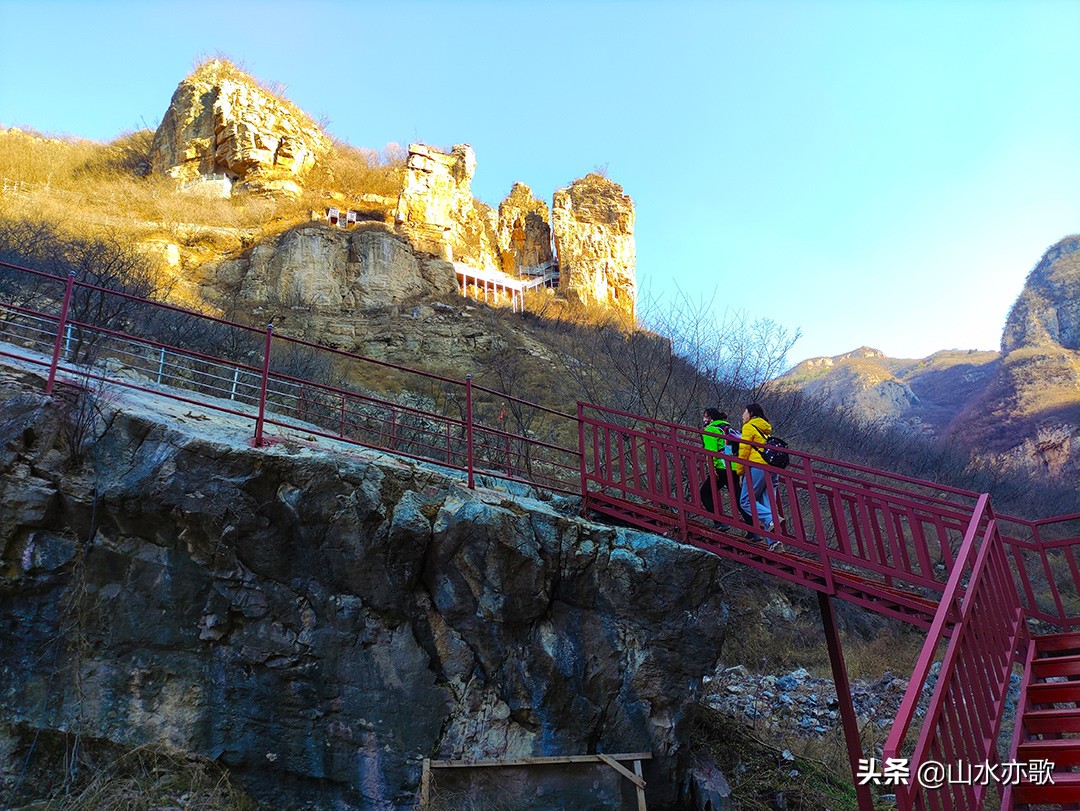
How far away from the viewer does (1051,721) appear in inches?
189

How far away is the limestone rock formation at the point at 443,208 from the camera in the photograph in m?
31.0

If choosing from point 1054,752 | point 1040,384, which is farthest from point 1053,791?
point 1040,384

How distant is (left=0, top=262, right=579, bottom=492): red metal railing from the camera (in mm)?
8320

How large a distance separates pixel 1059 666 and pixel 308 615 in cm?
611

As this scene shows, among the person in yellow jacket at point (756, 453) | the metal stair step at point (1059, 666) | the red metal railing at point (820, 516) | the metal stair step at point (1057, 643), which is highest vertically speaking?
the person in yellow jacket at point (756, 453)

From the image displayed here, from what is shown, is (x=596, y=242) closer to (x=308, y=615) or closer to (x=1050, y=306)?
(x=308, y=615)

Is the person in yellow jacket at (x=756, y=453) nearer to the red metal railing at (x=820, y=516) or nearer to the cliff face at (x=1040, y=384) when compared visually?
the red metal railing at (x=820, y=516)

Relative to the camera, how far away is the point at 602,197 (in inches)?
1700

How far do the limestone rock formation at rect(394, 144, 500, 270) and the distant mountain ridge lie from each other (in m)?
17.2

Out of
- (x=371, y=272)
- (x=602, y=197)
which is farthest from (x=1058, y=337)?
(x=371, y=272)

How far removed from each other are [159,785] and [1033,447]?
2183 inches

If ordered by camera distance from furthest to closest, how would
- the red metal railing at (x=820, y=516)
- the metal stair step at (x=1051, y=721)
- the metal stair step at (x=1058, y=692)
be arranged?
the red metal railing at (x=820, y=516)
the metal stair step at (x=1058, y=692)
the metal stair step at (x=1051, y=721)

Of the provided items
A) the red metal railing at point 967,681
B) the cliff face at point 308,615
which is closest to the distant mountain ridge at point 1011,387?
the red metal railing at point 967,681

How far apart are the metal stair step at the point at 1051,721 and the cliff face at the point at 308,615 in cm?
246
